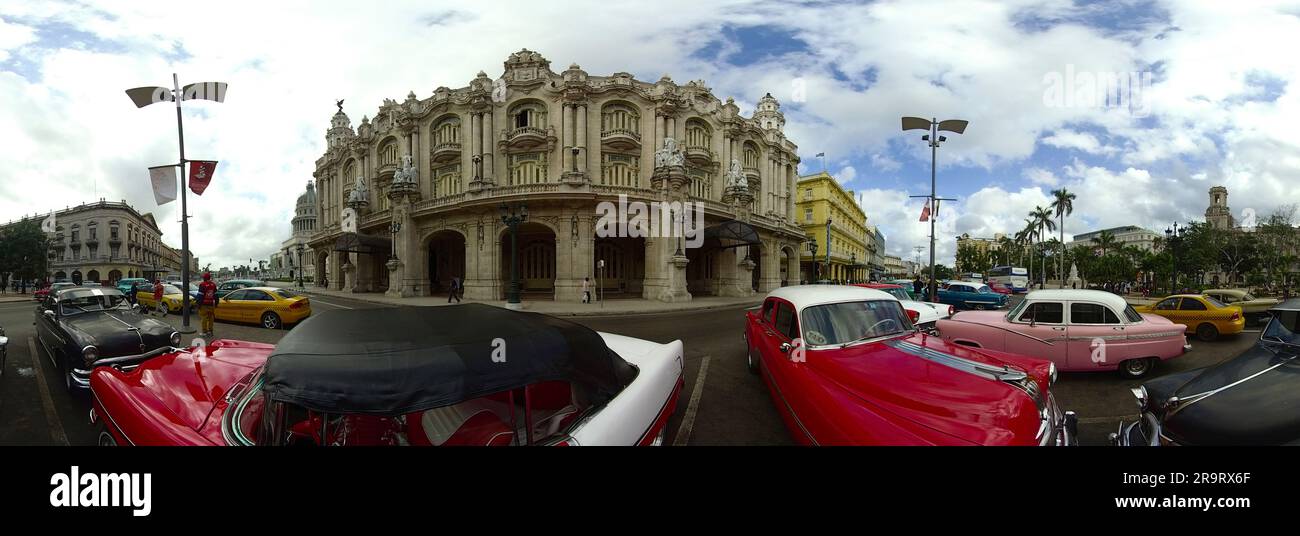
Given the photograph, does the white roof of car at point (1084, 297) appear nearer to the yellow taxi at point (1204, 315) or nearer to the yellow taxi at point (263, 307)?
the yellow taxi at point (1204, 315)

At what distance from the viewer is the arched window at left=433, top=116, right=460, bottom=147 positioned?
25.0 meters

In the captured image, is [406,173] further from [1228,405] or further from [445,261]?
[1228,405]

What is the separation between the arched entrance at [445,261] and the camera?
→ 27.9 metres

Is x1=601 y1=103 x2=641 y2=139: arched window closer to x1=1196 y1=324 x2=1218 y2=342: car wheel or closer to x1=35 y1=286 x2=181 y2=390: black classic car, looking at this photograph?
x1=35 y1=286 x2=181 y2=390: black classic car

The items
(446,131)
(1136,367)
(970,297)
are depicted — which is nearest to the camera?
(1136,367)

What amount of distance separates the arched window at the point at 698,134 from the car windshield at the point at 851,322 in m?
22.6

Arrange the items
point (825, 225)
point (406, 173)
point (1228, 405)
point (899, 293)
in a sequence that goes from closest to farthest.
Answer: point (1228, 405), point (899, 293), point (406, 173), point (825, 225)

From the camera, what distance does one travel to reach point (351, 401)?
172 centimetres

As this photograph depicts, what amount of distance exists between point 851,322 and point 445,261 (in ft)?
Answer: 99.8

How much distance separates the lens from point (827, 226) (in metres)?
38.1

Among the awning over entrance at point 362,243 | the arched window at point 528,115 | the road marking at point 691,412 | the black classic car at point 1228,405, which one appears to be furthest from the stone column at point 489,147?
the black classic car at point 1228,405

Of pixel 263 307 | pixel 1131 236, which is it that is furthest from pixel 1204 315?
pixel 1131 236
